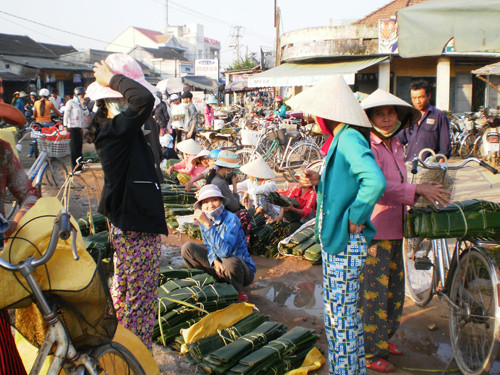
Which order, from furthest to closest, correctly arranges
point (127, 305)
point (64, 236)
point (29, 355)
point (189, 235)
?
1. point (189, 235)
2. point (127, 305)
3. point (29, 355)
4. point (64, 236)

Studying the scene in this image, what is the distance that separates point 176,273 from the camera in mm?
4664

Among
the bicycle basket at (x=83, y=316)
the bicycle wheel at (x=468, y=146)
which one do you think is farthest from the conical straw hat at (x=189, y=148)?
the bicycle wheel at (x=468, y=146)

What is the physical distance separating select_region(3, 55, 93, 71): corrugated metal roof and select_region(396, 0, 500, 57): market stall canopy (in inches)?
1122

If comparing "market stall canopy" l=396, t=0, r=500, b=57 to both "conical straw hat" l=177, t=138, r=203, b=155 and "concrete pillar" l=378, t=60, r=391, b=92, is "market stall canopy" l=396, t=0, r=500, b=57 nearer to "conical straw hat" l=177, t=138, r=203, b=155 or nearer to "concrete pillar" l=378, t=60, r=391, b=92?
"conical straw hat" l=177, t=138, r=203, b=155

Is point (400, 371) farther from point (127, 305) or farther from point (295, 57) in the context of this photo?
point (295, 57)

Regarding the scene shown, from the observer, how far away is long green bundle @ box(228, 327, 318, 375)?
3260 millimetres

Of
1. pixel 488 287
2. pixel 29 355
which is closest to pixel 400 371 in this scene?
pixel 488 287

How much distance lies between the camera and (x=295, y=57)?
18.8m

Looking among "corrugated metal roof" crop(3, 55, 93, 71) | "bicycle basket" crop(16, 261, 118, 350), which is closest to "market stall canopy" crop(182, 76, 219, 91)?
"corrugated metal roof" crop(3, 55, 93, 71)

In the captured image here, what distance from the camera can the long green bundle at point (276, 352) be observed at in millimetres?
3260

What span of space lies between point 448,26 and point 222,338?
9.02 ft

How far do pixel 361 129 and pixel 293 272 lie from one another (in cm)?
313

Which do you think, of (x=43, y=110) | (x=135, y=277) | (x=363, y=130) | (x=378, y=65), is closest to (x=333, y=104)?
(x=363, y=130)

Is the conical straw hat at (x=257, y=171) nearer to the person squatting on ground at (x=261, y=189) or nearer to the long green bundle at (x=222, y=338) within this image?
the person squatting on ground at (x=261, y=189)
